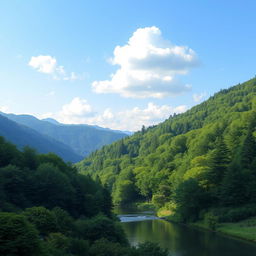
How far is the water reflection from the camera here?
5159cm

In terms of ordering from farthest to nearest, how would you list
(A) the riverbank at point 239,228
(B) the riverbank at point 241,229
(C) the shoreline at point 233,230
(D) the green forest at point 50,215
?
(A) the riverbank at point 239,228, (B) the riverbank at point 241,229, (C) the shoreline at point 233,230, (D) the green forest at point 50,215

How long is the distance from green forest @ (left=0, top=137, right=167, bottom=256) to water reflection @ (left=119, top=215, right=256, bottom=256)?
956 centimetres

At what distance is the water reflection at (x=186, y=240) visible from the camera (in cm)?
5159

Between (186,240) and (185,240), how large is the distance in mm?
183

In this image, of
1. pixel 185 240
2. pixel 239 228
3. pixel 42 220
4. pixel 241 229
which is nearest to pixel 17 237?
pixel 42 220

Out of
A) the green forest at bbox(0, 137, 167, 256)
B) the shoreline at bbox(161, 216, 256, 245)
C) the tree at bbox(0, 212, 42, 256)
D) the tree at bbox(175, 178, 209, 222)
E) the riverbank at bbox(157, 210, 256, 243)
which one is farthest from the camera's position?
the tree at bbox(175, 178, 209, 222)

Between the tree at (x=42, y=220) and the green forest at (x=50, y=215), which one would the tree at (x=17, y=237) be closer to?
the green forest at (x=50, y=215)

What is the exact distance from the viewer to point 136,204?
134000mm

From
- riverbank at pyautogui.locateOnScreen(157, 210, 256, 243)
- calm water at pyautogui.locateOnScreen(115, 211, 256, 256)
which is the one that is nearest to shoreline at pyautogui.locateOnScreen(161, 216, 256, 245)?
riverbank at pyautogui.locateOnScreen(157, 210, 256, 243)

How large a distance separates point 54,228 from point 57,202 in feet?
69.4

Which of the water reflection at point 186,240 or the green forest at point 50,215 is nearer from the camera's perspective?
the green forest at point 50,215

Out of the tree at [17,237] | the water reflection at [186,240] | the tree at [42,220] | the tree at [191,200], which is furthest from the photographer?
the tree at [191,200]

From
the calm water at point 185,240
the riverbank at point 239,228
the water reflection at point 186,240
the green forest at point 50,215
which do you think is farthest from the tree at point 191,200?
the green forest at point 50,215

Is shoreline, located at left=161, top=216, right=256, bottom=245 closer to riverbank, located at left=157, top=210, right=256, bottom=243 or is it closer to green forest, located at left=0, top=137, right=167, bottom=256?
riverbank, located at left=157, top=210, right=256, bottom=243
